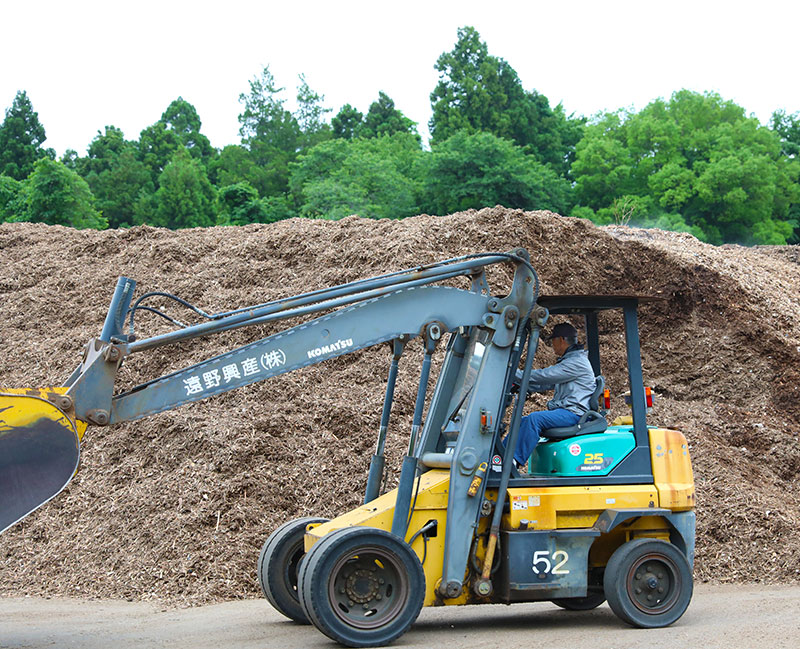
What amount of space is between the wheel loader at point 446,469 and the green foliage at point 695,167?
129 feet

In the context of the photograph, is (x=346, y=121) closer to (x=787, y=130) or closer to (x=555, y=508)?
(x=787, y=130)

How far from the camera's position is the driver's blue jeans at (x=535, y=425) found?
26.2 ft

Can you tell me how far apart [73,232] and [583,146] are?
130 feet

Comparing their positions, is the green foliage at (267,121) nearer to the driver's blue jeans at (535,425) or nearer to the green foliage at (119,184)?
the green foliage at (119,184)

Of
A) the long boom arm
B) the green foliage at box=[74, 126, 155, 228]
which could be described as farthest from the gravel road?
the green foliage at box=[74, 126, 155, 228]

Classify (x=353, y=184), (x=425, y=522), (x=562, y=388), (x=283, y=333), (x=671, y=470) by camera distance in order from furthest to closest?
(x=353, y=184)
(x=562, y=388)
(x=671, y=470)
(x=425, y=522)
(x=283, y=333)

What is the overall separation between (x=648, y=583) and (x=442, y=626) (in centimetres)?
176

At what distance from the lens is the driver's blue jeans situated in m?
7.98

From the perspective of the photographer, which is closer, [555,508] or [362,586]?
[362,586]

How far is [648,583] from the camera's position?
7832mm

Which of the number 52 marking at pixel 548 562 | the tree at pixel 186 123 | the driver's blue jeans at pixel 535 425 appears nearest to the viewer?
the number 52 marking at pixel 548 562

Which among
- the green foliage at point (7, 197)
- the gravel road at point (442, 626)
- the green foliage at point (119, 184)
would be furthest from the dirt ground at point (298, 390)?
the green foliage at point (119, 184)

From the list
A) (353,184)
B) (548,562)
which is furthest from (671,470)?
(353,184)

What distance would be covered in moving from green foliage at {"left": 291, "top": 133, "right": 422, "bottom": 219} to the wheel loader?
1174 inches
